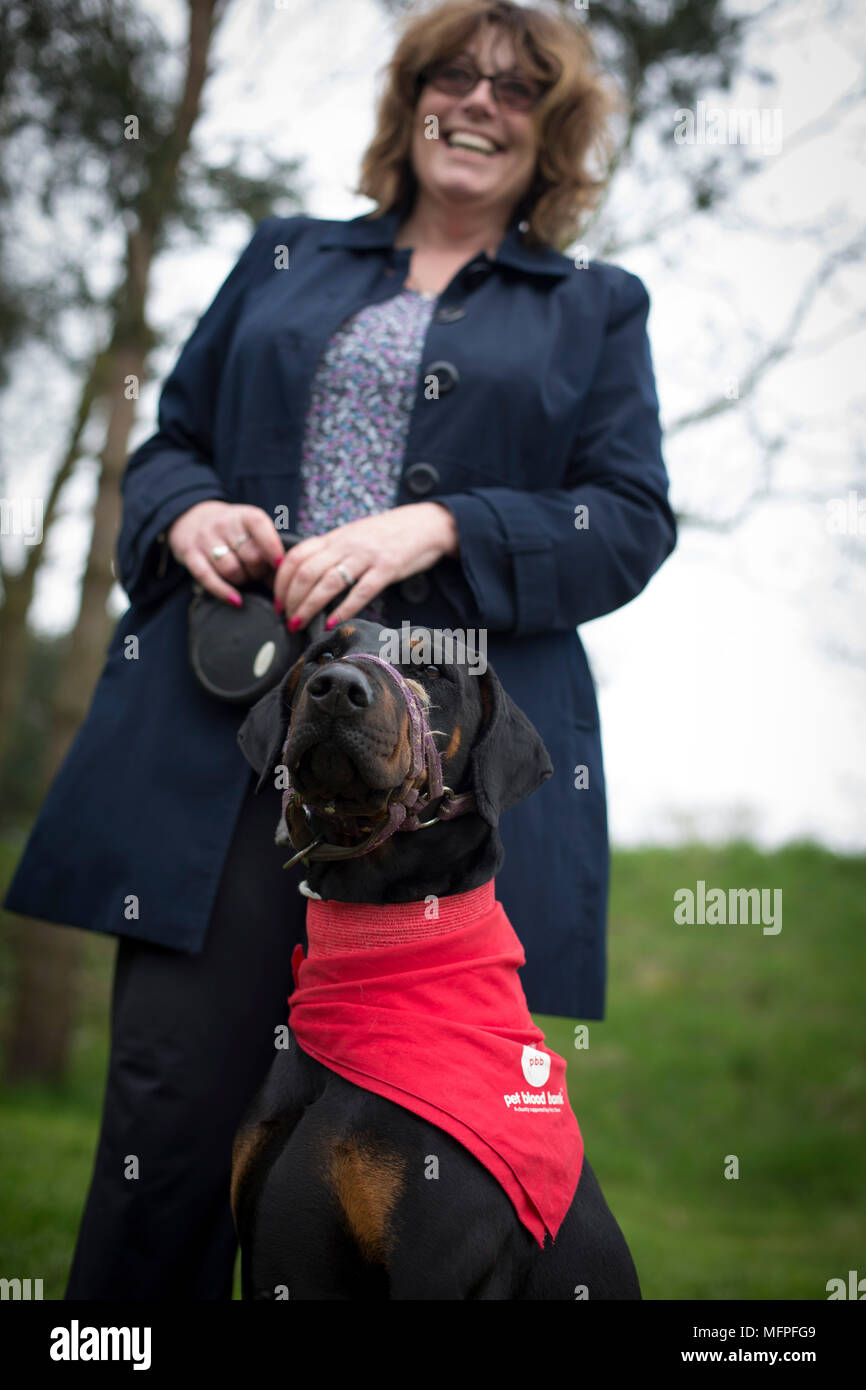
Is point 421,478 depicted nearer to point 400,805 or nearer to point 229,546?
point 229,546

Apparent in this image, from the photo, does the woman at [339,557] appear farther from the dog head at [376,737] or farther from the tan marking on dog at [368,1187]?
the tan marking on dog at [368,1187]

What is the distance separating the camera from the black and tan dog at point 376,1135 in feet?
5.53

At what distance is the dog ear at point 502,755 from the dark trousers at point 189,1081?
0.46 meters

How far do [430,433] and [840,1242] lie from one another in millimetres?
5855

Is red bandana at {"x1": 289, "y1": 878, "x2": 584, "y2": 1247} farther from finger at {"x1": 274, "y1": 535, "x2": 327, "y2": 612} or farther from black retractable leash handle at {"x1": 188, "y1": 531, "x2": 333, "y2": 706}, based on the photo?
finger at {"x1": 274, "y1": 535, "x2": 327, "y2": 612}

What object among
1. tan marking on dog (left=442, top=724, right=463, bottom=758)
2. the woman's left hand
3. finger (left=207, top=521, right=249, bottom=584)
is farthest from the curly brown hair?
tan marking on dog (left=442, top=724, right=463, bottom=758)

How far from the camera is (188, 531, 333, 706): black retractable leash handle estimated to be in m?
2.14

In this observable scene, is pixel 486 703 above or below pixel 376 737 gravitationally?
above

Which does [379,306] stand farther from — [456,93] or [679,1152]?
[679,1152]

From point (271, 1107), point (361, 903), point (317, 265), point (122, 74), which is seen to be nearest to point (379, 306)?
point (317, 265)

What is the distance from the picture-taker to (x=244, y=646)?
7.08ft

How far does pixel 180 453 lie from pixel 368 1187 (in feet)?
5.09

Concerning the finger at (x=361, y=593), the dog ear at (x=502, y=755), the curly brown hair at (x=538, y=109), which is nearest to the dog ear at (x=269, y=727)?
the finger at (x=361, y=593)

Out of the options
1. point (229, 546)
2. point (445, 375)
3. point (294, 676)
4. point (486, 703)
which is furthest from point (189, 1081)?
point (445, 375)
